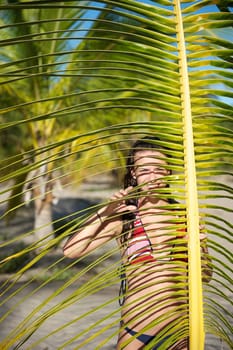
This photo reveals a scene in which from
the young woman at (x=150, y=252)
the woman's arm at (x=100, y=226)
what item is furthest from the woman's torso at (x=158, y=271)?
the woman's arm at (x=100, y=226)

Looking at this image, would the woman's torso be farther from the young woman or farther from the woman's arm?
the woman's arm

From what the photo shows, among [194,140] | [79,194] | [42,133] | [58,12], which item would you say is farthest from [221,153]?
[79,194]

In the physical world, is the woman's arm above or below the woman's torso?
above

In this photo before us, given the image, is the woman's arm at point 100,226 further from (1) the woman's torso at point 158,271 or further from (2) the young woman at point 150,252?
(1) the woman's torso at point 158,271

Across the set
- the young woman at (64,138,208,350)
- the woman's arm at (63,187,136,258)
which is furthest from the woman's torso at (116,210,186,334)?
the woman's arm at (63,187,136,258)

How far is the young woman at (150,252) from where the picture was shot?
0.66 meters

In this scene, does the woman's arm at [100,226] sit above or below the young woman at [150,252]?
above

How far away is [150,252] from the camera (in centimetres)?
76

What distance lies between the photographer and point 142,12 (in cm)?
62

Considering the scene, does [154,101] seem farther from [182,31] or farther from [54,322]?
[54,322]

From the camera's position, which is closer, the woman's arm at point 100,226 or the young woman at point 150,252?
the young woman at point 150,252

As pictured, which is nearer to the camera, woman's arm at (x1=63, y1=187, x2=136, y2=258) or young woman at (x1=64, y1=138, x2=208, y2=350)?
young woman at (x1=64, y1=138, x2=208, y2=350)

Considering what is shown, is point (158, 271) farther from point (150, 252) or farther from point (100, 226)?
point (100, 226)

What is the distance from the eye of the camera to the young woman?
0.66 metres
